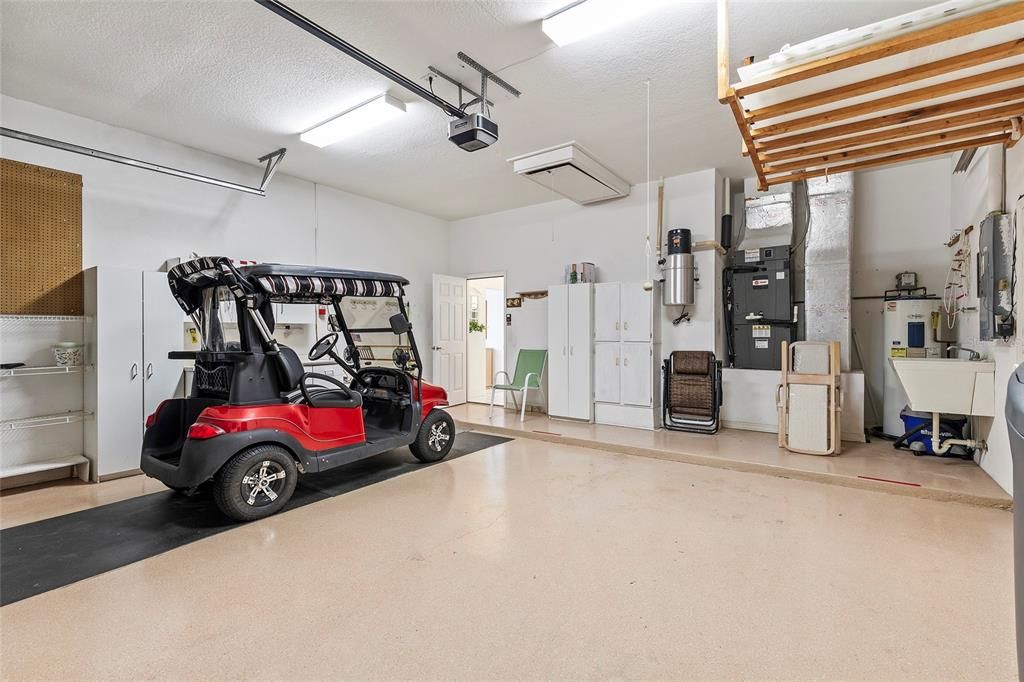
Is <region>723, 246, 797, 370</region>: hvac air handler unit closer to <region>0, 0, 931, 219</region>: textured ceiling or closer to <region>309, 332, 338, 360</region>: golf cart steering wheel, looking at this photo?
<region>0, 0, 931, 219</region>: textured ceiling

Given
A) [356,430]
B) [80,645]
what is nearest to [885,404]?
[356,430]

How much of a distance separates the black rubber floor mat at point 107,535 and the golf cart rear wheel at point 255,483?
4.7 inches

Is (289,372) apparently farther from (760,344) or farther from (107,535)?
(760,344)

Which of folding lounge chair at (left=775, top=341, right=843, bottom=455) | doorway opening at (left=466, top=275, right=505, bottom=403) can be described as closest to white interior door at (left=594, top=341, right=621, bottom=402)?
folding lounge chair at (left=775, top=341, right=843, bottom=455)

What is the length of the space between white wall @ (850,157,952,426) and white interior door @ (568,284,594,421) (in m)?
2.98

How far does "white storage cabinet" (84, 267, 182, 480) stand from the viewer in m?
4.01

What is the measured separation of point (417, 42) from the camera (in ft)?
10.5

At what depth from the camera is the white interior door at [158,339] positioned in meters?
4.25

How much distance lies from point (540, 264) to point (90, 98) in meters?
5.13

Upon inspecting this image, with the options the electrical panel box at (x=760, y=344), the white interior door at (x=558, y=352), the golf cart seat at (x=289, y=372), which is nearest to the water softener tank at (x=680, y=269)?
the electrical panel box at (x=760, y=344)

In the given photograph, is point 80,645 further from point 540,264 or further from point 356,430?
point 540,264

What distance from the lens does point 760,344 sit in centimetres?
563

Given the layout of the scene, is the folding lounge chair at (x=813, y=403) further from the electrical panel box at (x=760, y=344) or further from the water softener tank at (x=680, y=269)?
the water softener tank at (x=680, y=269)

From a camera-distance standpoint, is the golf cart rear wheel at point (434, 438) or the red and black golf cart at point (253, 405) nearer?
the red and black golf cart at point (253, 405)
